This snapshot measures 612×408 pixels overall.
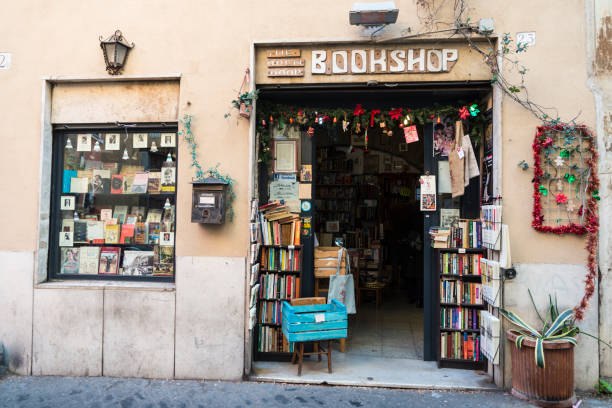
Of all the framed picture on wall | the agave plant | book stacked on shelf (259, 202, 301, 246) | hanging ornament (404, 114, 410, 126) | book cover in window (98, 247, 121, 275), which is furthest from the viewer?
the framed picture on wall

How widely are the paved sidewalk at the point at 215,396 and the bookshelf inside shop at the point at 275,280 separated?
0.64 m

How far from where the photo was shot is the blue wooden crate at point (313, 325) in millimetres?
4487

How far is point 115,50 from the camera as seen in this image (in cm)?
480

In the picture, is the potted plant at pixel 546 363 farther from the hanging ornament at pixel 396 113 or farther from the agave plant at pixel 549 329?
the hanging ornament at pixel 396 113

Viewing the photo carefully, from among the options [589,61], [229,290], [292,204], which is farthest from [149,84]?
[589,61]

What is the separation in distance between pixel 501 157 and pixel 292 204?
2.47 meters

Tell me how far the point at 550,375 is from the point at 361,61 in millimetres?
3719

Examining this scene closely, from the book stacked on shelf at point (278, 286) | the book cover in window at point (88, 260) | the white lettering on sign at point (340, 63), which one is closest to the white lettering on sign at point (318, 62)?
the white lettering on sign at point (340, 63)

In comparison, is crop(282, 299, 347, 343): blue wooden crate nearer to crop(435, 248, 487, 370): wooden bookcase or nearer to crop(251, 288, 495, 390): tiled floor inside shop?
crop(251, 288, 495, 390): tiled floor inside shop

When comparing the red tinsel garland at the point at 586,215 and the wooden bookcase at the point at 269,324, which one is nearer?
the red tinsel garland at the point at 586,215

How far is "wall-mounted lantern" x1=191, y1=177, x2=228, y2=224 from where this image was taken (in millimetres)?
4539

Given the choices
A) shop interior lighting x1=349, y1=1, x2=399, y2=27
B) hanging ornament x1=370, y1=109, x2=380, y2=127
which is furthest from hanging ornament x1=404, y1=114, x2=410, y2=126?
shop interior lighting x1=349, y1=1, x2=399, y2=27

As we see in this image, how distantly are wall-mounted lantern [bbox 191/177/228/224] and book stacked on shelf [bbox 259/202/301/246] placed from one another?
2.14 ft

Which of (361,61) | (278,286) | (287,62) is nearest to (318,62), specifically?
(287,62)
